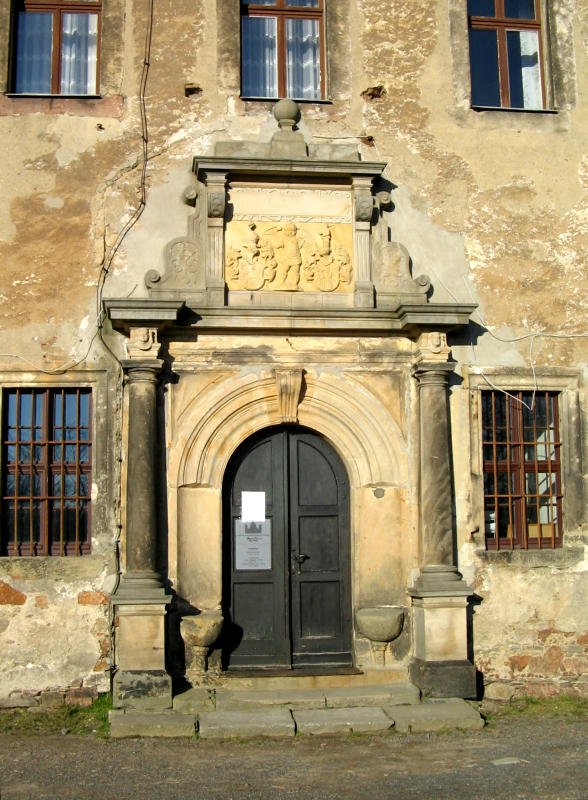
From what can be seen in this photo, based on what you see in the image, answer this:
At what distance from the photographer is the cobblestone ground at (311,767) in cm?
636

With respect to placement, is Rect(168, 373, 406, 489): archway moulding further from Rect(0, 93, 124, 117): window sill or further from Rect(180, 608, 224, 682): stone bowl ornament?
Rect(0, 93, 124, 117): window sill

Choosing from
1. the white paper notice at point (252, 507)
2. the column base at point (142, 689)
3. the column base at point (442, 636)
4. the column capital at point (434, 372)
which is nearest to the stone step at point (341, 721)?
the column base at point (442, 636)

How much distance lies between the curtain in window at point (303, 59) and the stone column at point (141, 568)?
9.59 ft

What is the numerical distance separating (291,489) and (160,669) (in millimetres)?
1958

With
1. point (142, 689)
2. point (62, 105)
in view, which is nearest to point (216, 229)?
point (62, 105)

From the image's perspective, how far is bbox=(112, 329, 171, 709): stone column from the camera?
8234 mm

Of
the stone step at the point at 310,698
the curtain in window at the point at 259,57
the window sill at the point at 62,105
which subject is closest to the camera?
the stone step at the point at 310,698

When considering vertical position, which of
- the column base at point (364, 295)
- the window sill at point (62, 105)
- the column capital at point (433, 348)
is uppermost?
the window sill at point (62, 105)

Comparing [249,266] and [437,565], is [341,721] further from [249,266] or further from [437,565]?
[249,266]

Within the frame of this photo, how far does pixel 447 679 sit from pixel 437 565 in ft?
3.14

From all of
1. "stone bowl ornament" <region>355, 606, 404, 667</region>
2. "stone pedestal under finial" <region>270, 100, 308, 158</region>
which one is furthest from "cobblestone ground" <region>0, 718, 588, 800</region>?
"stone pedestal under finial" <region>270, 100, 308, 158</region>

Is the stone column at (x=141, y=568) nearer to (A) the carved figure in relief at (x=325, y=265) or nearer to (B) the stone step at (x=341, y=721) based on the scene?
(B) the stone step at (x=341, y=721)

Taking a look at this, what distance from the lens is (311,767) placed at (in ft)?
22.8

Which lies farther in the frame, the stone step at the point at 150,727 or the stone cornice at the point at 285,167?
the stone cornice at the point at 285,167
